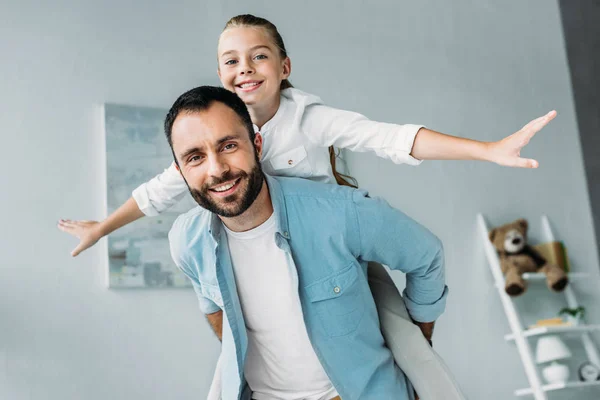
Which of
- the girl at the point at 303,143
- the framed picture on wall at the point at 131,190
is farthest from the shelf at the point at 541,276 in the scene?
the girl at the point at 303,143

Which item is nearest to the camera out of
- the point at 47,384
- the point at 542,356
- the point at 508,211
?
the point at 47,384

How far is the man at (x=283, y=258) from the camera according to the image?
1.44 metres

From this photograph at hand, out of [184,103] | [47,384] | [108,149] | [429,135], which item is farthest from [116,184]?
[429,135]

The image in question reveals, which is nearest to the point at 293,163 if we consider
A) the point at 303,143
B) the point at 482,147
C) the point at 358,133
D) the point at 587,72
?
the point at 303,143

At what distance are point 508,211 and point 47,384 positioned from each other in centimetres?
238

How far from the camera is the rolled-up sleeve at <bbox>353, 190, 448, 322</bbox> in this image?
1439 millimetres

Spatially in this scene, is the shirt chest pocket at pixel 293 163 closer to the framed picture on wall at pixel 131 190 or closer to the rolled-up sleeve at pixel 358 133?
the rolled-up sleeve at pixel 358 133

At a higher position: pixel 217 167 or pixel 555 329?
pixel 217 167

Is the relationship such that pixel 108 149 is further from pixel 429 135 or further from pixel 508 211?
pixel 508 211

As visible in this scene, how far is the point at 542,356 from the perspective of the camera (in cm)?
353

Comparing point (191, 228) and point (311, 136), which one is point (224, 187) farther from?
point (311, 136)

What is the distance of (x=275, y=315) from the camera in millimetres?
1517

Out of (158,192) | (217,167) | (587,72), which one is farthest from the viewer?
(587,72)

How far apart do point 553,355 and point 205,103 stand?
262 centimetres
